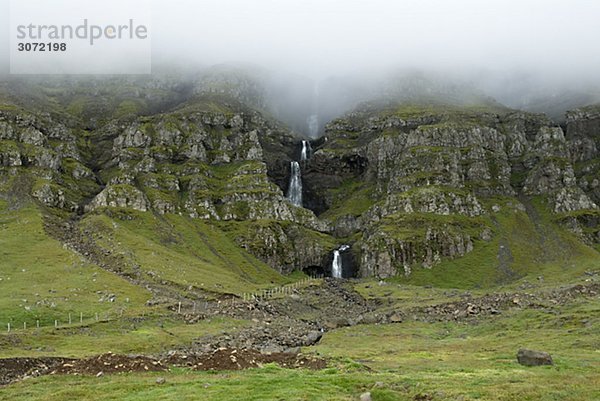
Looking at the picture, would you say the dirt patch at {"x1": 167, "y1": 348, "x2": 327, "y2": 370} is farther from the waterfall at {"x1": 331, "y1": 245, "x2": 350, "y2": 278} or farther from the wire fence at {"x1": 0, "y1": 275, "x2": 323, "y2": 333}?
the waterfall at {"x1": 331, "y1": 245, "x2": 350, "y2": 278}

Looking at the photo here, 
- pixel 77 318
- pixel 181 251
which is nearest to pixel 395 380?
pixel 77 318

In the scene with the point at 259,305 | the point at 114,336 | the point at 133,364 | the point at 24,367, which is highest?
the point at 133,364

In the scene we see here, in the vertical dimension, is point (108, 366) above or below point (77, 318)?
above

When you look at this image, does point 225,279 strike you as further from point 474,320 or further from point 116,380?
point 116,380

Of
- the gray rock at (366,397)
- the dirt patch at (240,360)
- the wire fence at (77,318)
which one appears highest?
the gray rock at (366,397)

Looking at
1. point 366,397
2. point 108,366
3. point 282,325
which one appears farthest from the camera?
point 282,325

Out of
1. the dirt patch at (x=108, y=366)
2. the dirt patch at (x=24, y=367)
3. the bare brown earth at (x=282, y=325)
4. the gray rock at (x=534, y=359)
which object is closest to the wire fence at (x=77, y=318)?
the bare brown earth at (x=282, y=325)

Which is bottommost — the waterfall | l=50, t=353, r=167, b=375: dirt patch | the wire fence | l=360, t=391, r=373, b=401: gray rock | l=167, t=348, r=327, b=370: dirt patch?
the waterfall

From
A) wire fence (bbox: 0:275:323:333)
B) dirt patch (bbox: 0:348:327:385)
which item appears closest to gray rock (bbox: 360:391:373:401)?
dirt patch (bbox: 0:348:327:385)

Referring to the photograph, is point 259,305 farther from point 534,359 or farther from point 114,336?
point 534,359

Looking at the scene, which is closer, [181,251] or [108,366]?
[108,366]

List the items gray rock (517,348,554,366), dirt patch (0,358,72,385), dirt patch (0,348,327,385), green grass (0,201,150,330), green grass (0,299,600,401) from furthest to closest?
green grass (0,201,150,330) < dirt patch (0,348,327,385) < dirt patch (0,358,72,385) < gray rock (517,348,554,366) < green grass (0,299,600,401)

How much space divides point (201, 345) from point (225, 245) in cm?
12514

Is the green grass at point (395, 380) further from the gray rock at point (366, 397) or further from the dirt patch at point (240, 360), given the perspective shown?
the dirt patch at point (240, 360)
